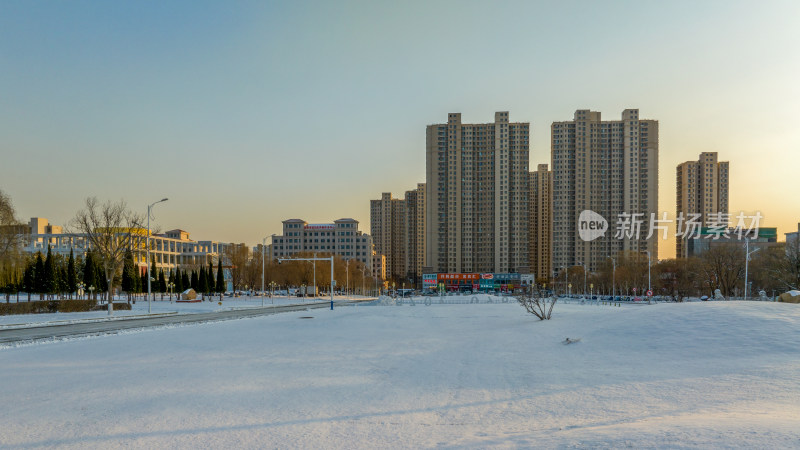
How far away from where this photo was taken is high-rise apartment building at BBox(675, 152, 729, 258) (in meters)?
176

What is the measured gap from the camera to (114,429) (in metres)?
8.86

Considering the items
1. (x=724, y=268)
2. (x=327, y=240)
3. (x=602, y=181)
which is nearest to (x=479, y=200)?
(x=602, y=181)

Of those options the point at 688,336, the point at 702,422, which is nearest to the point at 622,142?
the point at 688,336

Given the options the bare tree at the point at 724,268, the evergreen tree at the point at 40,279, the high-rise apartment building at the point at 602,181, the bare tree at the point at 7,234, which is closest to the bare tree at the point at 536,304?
the bare tree at the point at 7,234

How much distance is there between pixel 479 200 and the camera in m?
163

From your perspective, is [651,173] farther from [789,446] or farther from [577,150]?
[789,446]

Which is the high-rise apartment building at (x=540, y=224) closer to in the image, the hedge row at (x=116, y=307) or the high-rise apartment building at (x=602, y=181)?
the high-rise apartment building at (x=602, y=181)

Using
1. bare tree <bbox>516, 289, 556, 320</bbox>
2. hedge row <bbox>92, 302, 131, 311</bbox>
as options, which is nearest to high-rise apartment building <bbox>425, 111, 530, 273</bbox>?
hedge row <bbox>92, 302, 131, 311</bbox>

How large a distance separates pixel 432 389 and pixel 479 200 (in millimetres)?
153110

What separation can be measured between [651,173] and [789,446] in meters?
163

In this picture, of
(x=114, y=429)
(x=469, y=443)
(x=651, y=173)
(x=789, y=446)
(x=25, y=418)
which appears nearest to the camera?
(x=789, y=446)

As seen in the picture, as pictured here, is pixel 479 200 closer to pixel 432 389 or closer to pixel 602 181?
pixel 602 181

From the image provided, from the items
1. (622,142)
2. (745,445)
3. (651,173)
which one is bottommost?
(745,445)

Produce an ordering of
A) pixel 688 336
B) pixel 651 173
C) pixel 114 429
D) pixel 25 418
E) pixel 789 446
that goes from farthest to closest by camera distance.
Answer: pixel 651 173, pixel 688 336, pixel 25 418, pixel 114 429, pixel 789 446
